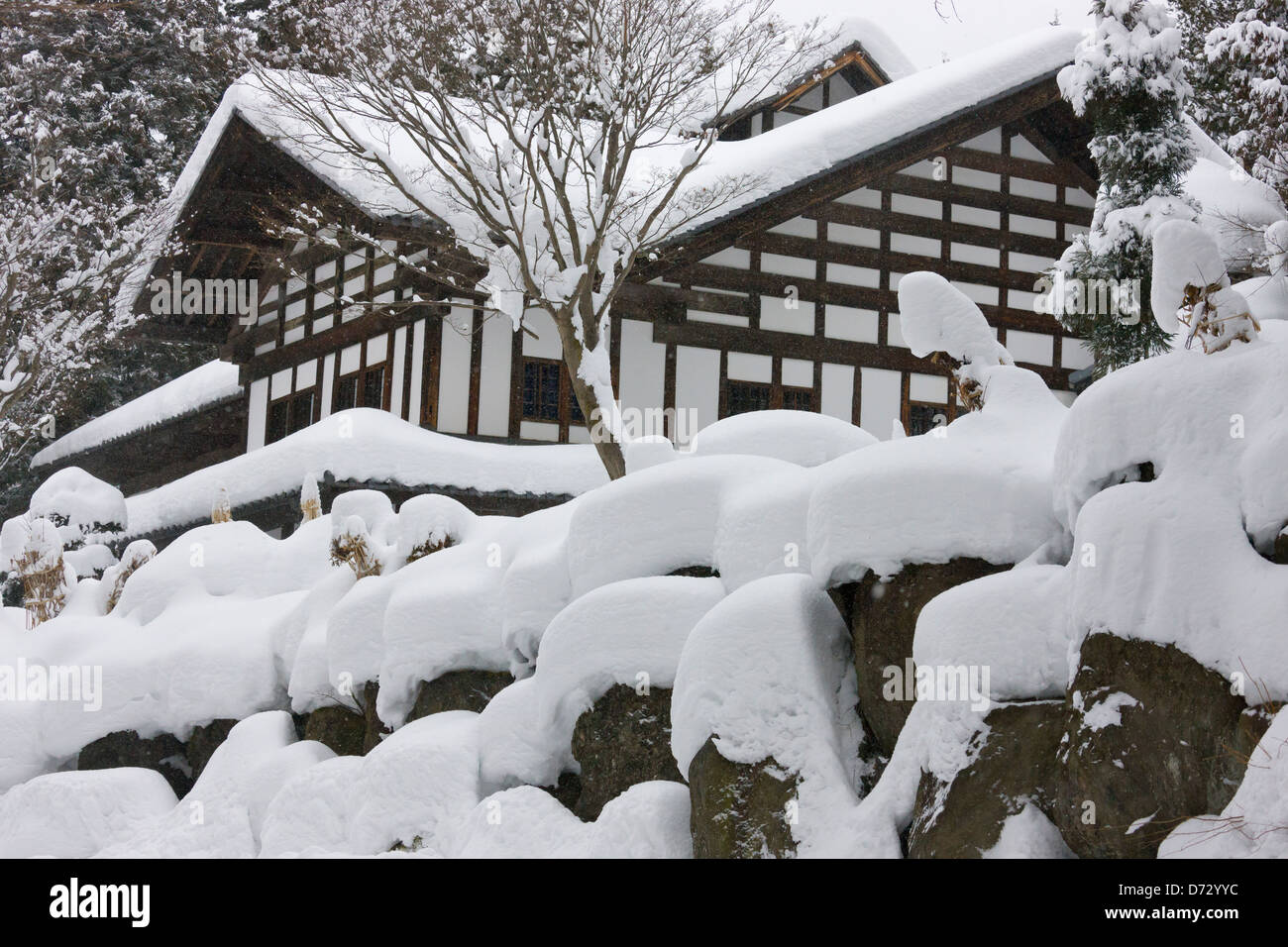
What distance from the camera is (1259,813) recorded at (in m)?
4.24

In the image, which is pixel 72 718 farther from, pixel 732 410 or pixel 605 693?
pixel 732 410

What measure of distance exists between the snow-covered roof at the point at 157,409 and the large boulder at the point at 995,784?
18423 mm

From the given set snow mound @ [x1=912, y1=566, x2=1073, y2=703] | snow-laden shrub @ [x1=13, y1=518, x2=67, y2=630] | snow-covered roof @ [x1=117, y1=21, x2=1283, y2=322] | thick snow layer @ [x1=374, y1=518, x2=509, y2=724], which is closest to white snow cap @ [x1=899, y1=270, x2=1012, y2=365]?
snow mound @ [x1=912, y1=566, x2=1073, y2=703]


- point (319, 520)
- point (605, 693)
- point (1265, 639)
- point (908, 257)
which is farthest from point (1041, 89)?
point (1265, 639)

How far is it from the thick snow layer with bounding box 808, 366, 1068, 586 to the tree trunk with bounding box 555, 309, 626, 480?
6466 millimetres

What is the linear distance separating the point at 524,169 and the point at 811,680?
32.2 ft

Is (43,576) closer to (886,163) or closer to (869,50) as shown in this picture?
(886,163)

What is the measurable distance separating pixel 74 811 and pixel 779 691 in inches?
243

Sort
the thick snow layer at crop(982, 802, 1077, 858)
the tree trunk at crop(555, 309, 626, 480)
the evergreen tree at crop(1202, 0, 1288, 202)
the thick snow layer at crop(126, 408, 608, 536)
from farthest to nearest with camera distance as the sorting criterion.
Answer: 1. the thick snow layer at crop(126, 408, 608, 536)
2. the evergreen tree at crop(1202, 0, 1288, 202)
3. the tree trunk at crop(555, 309, 626, 480)
4. the thick snow layer at crop(982, 802, 1077, 858)

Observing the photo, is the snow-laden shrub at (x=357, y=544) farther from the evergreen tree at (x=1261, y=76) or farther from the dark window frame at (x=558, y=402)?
the evergreen tree at (x=1261, y=76)

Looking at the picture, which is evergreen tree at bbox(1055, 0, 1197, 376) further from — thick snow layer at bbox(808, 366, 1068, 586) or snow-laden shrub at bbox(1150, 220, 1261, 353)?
snow-laden shrub at bbox(1150, 220, 1261, 353)

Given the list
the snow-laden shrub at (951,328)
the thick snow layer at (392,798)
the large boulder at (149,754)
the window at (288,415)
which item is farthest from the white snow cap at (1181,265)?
the window at (288,415)

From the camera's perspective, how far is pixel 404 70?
45.6 ft

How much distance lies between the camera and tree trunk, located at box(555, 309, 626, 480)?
13328 millimetres
